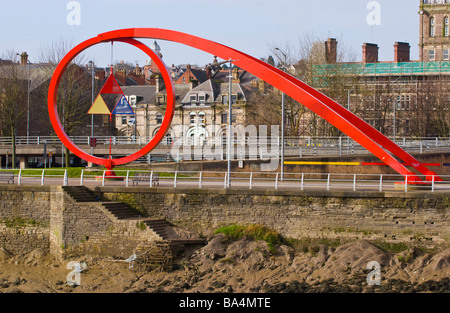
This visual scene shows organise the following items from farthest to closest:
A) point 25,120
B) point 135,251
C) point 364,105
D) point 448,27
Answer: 1. point 448,27
2. point 25,120
3. point 364,105
4. point 135,251

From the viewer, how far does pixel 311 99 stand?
93.4 feet

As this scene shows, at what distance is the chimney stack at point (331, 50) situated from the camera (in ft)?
174

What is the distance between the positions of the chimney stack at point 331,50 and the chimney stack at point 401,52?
11458 mm

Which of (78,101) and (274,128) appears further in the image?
(78,101)

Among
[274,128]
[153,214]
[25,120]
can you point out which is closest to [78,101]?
[25,120]

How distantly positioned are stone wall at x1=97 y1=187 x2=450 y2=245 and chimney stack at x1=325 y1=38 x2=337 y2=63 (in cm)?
2530

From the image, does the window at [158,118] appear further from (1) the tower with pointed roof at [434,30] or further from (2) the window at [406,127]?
(1) the tower with pointed roof at [434,30]

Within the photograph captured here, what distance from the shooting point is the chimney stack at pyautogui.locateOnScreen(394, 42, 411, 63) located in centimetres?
6688

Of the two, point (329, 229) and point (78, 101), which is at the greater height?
point (78, 101)

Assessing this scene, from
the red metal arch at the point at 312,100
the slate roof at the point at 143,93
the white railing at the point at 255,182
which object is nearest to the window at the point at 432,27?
the slate roof at the point at 143,93

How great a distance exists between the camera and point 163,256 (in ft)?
93.4

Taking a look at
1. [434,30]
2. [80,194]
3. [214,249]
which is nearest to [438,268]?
[214,249]

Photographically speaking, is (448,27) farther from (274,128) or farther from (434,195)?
(434,195)
